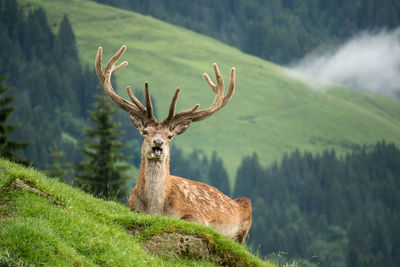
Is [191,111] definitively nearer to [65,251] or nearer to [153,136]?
[153,136]

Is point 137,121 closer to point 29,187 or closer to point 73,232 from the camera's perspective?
point 29,187

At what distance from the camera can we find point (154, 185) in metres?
14.9

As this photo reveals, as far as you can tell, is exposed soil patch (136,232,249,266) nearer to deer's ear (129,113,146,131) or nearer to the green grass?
the green grass

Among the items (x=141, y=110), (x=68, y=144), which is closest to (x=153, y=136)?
(x=141, y=110)

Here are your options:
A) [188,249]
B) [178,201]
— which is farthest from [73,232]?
[178,201]

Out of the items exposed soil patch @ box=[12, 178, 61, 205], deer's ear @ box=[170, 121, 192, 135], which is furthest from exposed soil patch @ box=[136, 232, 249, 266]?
deer's ear @ box=[170, 121, 192, 135]

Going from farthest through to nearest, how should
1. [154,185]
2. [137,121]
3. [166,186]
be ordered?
1. [137,121]
2. [166,186]
3. [154,185]

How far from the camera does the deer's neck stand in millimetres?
14891

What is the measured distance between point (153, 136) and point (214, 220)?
269 cm

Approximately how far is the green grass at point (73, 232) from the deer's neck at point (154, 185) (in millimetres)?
1617

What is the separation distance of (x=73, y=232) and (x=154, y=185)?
4402 millimetres

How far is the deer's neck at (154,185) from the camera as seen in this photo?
48.9 ft

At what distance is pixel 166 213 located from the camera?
14.9 metres

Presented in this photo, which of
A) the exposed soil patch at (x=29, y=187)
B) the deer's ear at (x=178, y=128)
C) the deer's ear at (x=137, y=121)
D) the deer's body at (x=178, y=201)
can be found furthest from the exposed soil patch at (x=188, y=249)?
the deer's ear at (x=137, y=121)
